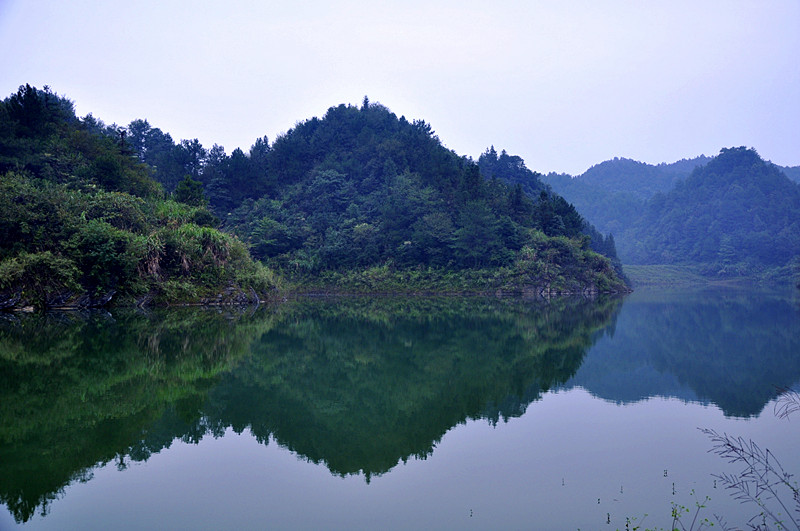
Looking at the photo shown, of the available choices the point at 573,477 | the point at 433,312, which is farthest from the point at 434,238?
the point at 573,477

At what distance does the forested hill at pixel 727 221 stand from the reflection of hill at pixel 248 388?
89.3 metres

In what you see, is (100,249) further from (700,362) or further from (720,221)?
(720,221)

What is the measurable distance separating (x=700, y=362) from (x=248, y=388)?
11.5 m

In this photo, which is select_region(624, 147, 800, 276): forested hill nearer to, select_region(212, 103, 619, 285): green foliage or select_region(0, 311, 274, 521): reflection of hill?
select_region(212, 103, 619, 285): green foliage

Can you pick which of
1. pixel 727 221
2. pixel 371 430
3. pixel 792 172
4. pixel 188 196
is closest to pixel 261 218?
pixel 188 196

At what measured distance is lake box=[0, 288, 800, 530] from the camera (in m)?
5.55

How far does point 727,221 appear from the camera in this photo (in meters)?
113

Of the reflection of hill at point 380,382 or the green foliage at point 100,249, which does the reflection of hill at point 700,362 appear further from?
the green foliage at point 100,249

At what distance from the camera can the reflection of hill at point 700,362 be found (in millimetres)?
11195

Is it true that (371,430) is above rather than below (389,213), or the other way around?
below

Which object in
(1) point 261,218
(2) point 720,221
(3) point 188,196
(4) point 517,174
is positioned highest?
(4) point 517,174

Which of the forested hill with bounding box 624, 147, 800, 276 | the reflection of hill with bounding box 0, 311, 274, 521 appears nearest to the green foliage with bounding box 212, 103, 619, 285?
the reflection of hill with bounding box 0, 311, 274, 521

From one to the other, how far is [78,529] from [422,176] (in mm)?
54787

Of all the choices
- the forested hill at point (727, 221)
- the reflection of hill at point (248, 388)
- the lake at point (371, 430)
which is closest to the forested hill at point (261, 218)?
the reflection of hill at point (248, 388)
